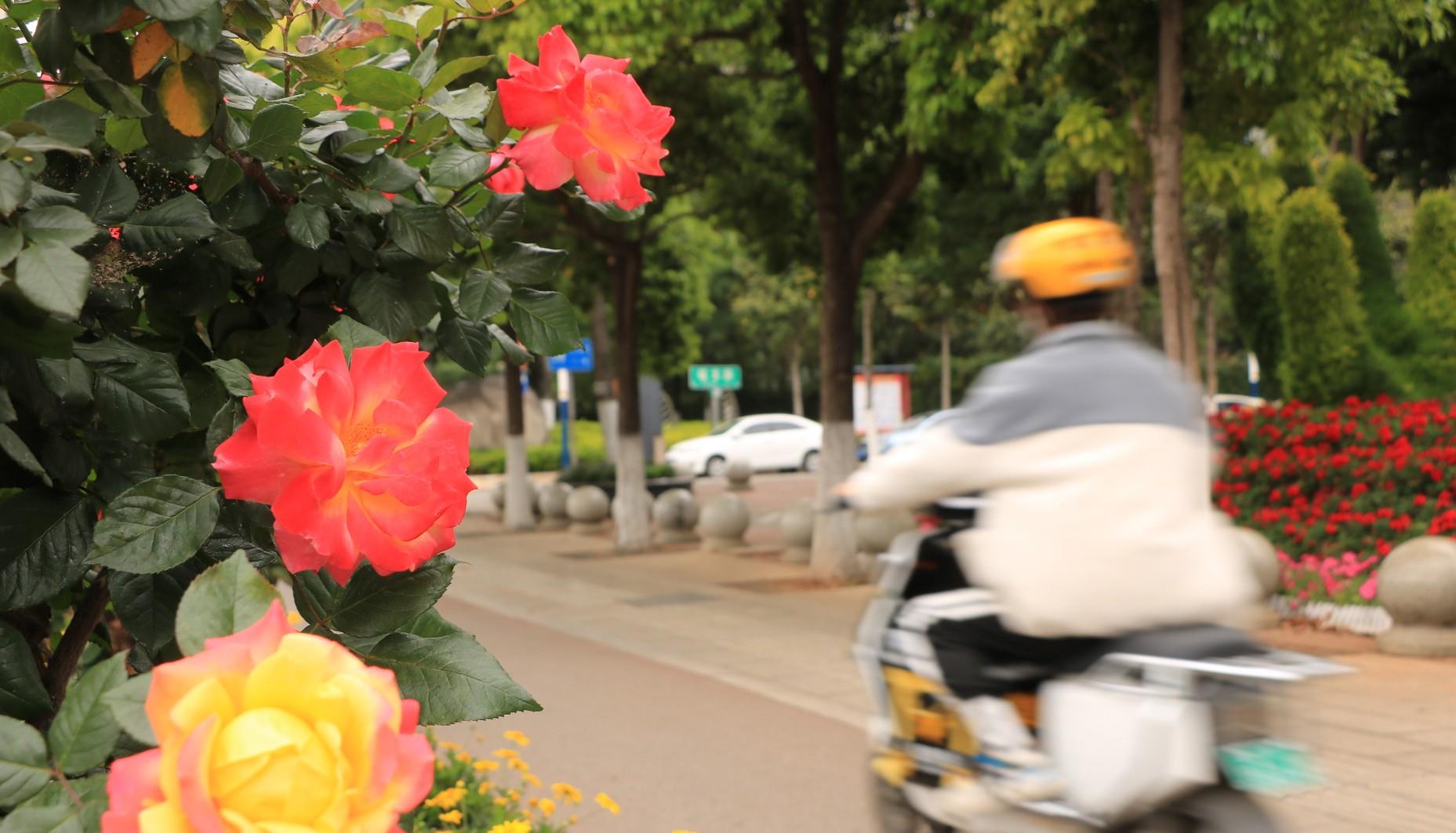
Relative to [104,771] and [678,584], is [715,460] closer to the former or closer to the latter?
[678,584]

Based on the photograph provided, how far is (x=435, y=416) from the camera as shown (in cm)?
124

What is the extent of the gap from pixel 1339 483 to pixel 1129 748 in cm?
902

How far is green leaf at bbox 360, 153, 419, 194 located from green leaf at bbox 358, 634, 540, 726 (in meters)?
0.54

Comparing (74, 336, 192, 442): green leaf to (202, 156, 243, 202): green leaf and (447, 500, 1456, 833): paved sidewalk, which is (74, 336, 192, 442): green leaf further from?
(447, 500, 1456, 833): paved sidewalk

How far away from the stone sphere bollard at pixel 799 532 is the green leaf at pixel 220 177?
13.7 meters

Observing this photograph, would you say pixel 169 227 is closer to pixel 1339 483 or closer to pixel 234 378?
pixel 234 378

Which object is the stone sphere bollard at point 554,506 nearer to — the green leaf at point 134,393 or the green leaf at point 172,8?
the green leaf at point 134,393

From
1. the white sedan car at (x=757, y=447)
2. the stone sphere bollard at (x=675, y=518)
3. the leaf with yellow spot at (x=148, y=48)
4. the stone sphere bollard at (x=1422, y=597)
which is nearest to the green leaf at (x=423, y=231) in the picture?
the leaf with yellow spot at (x=148, y=48)

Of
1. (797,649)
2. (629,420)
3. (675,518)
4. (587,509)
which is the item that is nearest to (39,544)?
(797,649)

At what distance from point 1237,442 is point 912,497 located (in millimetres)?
9449

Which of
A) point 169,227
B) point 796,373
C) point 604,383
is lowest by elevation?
point 169,227

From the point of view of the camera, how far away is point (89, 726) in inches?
40.8

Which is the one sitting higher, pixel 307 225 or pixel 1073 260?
pixel 1073 260

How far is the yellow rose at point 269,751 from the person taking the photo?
2.81ft
